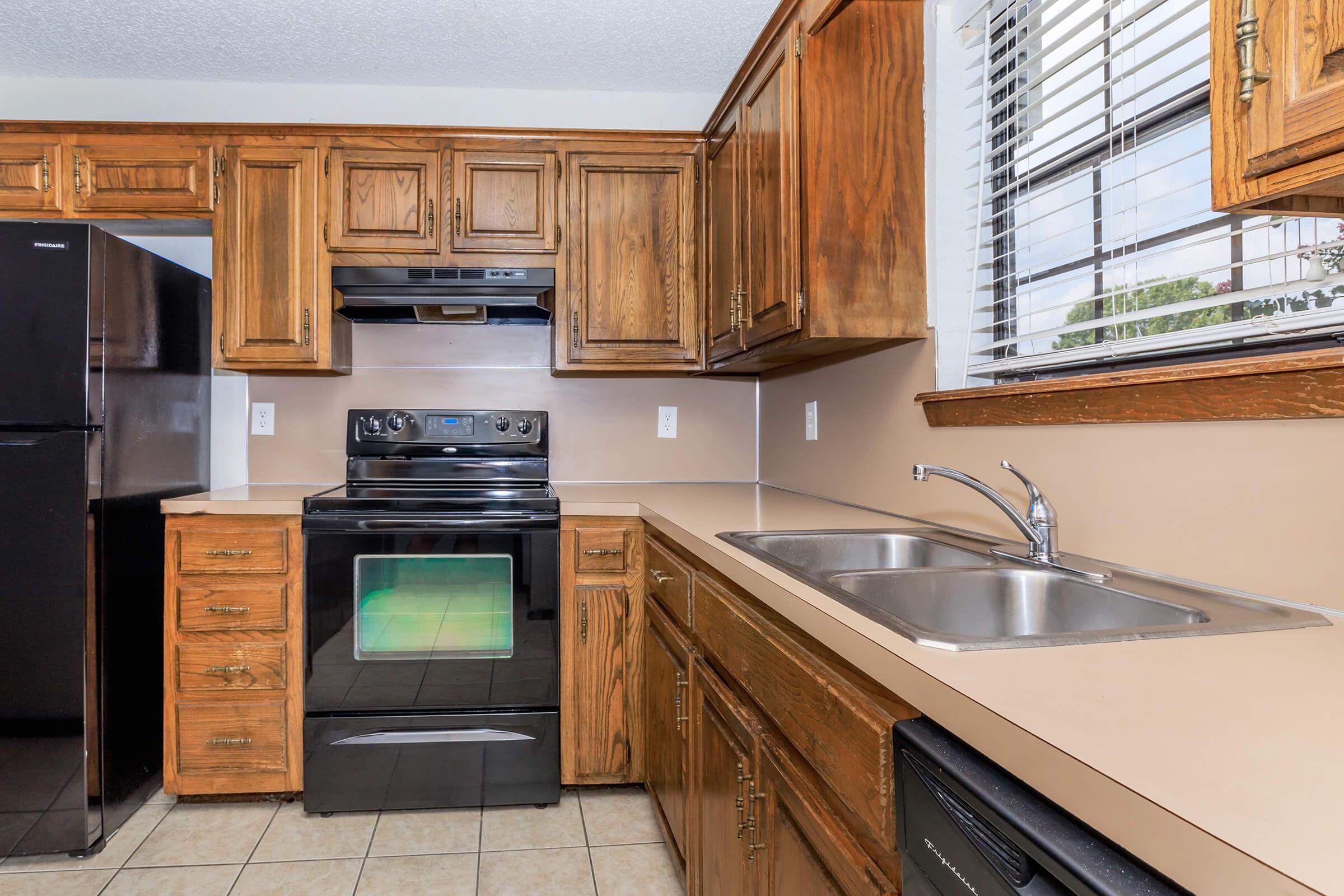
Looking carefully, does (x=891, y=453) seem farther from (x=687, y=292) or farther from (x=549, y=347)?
(x=549, y=347)

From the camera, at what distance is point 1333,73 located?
579 millimetres

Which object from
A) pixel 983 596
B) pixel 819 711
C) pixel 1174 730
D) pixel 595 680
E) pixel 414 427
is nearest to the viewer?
pixel 1174 730

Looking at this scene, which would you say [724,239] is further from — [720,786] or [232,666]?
[232,666]

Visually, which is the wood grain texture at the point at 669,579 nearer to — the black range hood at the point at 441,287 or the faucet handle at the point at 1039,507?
the faucet handle at the point at 1039,507

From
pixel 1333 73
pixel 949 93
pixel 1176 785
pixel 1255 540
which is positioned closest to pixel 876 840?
pixel 1176 785

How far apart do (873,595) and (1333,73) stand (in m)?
0.79

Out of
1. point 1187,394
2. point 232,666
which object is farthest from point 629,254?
point 1187,394

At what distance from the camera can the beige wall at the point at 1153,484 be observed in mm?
895

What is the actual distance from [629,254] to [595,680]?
4.61ft

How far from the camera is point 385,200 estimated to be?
8.28ft

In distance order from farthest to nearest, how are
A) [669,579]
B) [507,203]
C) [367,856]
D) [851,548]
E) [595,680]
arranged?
[507,203], [595,680], [367,856], [669,579], [851,548]

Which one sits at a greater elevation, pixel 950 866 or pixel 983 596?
pixel 983 596

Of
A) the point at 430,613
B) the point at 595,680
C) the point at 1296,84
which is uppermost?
the point at 1296,84

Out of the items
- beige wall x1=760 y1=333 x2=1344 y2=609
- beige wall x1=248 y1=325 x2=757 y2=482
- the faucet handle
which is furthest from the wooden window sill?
beige wall x1=248 y1=325 x2=757 y2=482
